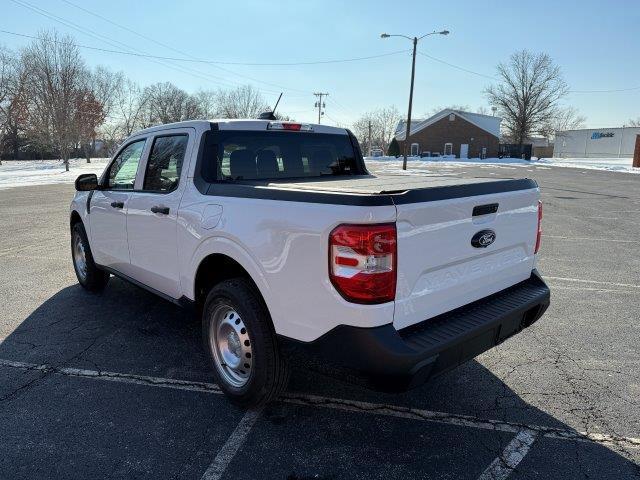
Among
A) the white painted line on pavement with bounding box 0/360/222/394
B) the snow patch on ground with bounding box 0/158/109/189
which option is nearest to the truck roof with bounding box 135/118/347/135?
the white painted line on pavement with bounding box 0/360/222/394

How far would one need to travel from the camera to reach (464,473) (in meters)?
2.55

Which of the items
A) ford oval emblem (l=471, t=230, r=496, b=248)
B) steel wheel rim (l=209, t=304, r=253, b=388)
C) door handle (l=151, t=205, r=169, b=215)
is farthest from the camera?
door handle (l=151, t=205, r=169, b=215)

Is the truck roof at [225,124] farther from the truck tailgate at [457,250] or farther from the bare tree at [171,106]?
the bare tree at [171,106]

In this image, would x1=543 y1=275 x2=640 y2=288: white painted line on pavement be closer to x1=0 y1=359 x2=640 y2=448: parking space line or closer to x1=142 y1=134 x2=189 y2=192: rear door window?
x1=0 y1=359 x2=640 y2=448: parking space line

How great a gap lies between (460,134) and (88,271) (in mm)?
66182

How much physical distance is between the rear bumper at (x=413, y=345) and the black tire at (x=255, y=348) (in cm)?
20

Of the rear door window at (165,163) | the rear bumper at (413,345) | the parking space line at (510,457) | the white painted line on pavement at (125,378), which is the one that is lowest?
the white painted line on pavement at (125,378)

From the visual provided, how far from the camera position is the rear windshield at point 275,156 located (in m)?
3.63

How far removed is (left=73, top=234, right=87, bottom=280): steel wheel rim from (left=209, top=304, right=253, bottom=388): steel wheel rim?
3.10m

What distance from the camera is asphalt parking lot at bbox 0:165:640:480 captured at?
8.59 ft

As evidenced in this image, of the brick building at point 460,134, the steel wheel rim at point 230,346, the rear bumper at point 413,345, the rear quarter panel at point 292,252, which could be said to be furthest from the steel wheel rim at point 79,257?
the brick building at point 460,134

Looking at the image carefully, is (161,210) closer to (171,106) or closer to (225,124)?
(225,124)

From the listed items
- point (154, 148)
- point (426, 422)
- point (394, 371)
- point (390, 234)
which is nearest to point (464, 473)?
point (426, 422)

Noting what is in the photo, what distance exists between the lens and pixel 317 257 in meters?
2.38
